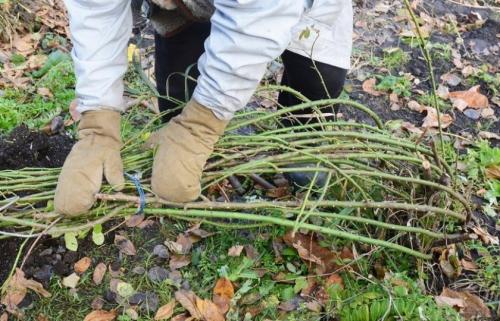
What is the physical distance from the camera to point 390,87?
2.93 metres

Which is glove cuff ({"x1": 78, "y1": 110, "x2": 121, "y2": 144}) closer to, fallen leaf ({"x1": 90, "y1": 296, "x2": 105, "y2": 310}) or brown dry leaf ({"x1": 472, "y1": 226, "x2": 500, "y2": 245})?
fallen leaf ({"x1": 90, "y1": 296, "x2": 105, "y2": 310})

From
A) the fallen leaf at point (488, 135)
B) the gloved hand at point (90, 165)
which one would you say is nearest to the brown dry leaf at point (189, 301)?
the gloved hand at point (90, 165)

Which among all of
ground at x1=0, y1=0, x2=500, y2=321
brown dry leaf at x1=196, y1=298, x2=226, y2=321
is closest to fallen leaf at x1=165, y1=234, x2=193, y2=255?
ground at x1=0, y1=0, x2=500, y2=321

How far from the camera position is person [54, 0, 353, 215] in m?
1.43

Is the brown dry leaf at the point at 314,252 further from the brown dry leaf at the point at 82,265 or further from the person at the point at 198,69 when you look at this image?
the brown dry leaf at the point at 82,265

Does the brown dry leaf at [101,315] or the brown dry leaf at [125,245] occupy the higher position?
the brown dry leaf at [125,245]

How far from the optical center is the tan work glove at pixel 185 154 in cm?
155

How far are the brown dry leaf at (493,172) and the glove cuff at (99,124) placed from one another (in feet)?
5.10

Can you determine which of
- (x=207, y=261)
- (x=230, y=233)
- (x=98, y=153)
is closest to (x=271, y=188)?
(x=230, y=233)

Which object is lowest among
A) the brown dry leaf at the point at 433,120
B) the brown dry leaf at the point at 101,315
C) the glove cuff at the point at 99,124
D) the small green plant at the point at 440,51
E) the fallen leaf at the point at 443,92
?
the brown dry leaf at the point at 101,315

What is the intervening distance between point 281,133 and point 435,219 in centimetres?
59

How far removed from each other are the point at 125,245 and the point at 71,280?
21 cm

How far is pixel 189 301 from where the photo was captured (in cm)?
179

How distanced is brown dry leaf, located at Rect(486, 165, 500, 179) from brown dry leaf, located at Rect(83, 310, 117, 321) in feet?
5.25
